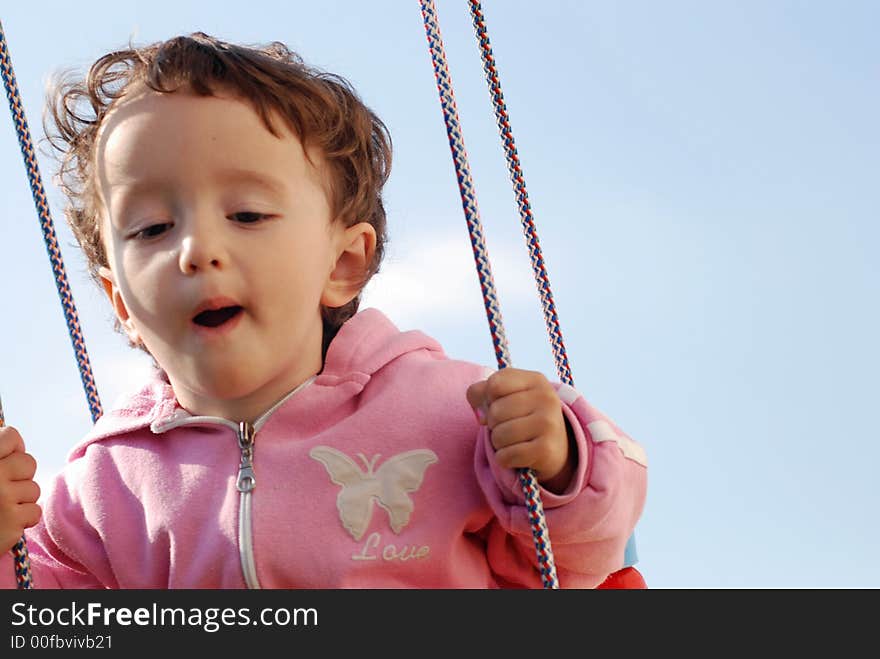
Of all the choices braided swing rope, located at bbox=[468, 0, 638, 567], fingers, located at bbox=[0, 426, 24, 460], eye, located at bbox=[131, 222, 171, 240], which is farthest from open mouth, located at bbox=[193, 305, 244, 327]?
braided swing rope, located at bbox=[468, 0, 638, 567]

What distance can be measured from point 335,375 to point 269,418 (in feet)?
0.33

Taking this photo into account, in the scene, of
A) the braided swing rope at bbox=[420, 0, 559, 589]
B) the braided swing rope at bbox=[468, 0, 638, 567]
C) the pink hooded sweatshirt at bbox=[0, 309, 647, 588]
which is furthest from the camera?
the braided swing rope at bbox=[468, 0, 638, 567]

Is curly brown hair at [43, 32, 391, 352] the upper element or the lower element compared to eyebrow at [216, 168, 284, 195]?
upper

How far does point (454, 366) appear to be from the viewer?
1.62 metres

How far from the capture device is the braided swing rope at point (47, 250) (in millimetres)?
1439

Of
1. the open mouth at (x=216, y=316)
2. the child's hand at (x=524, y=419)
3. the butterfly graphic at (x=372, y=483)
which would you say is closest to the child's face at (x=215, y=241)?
the open mouth at (x=216, y=316)

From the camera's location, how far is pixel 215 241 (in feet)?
4.76

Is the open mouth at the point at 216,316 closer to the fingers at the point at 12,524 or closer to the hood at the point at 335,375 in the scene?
the hood at the point at 335,375

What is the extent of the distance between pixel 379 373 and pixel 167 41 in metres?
0.53

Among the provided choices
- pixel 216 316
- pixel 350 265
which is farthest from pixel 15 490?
pixel 350 265

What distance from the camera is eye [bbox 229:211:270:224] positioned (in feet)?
4.89

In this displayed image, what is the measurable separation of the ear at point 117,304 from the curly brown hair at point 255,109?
0.19ft

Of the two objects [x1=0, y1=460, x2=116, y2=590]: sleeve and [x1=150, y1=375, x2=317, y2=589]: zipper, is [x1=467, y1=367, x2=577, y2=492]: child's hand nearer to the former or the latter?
[x1=150, y1=375, x2=317, y2=589]: zipper

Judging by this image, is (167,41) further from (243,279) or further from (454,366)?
(454,366)
